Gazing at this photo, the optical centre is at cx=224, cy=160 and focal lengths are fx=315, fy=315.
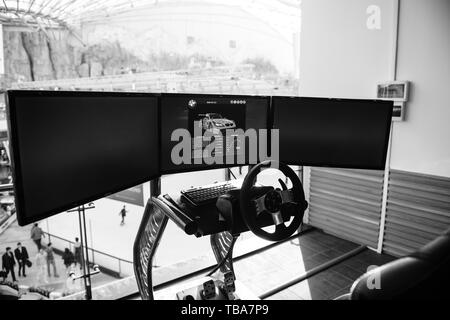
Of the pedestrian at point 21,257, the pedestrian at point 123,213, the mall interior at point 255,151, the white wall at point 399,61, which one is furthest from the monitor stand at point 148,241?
the pedestrian at point 123,213

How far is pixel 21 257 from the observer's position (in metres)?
4.79

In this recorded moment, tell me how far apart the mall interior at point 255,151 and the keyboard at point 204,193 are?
11 millimetres

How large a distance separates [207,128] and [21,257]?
4537 millimetres

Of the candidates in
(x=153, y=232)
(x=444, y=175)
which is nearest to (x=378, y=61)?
(x=444, y=175)

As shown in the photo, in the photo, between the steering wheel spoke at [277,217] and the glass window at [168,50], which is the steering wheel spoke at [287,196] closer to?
the steering wheel spoke at [277,217]

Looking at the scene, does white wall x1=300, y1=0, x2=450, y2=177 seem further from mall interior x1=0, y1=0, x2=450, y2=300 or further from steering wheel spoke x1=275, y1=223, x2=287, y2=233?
steering wheel spoke x1=275, y1=223, x2=287, y2=233

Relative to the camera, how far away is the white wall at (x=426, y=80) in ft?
7.41

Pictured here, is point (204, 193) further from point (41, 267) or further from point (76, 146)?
point (41, 267)

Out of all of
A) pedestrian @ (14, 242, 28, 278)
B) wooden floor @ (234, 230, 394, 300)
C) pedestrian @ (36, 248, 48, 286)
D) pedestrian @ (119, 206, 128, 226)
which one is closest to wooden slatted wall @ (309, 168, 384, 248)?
wooden floor @ (234, 230, 394, 300)

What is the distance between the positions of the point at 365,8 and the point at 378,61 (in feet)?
1.53

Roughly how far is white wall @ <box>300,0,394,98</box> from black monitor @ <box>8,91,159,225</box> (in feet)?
6.43

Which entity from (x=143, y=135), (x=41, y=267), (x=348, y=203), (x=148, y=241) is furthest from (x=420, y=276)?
(x=41, y=267)
